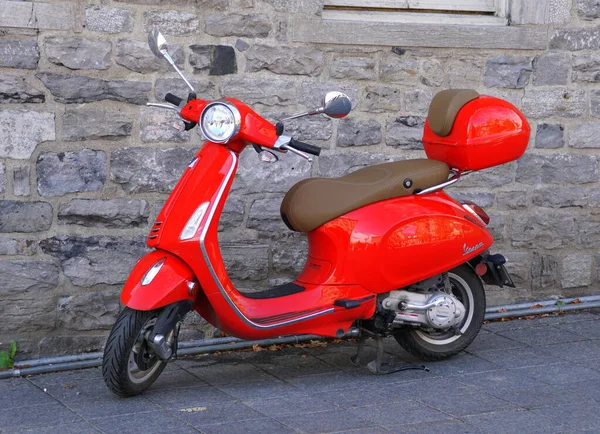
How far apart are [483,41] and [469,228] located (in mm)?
1495

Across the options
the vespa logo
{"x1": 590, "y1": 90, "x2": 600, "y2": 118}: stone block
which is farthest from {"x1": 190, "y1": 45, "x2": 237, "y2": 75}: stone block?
{"x1": 590, "y1": 90, "x2": 600, "y2": 118}: stone block

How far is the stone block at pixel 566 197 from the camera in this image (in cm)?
619

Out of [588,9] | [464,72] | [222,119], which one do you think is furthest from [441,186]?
[588,9]

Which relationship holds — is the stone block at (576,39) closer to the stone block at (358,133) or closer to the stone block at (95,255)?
the stone block at (358,133)

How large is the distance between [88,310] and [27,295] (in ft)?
1.05

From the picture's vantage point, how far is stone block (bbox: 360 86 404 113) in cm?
571

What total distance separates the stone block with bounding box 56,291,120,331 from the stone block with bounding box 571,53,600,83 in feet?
10.0

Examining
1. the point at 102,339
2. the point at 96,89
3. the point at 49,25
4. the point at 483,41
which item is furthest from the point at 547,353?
the point at 49,25

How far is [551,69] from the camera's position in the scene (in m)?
6.11

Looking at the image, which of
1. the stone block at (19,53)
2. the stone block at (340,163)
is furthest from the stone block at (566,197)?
the stone block at (19,53)

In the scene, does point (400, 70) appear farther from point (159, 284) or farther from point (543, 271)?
point (159, 284)

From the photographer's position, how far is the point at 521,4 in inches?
236

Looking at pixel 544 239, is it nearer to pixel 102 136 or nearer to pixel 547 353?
pixel 547 353

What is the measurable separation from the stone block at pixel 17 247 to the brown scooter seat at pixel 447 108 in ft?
6.80
